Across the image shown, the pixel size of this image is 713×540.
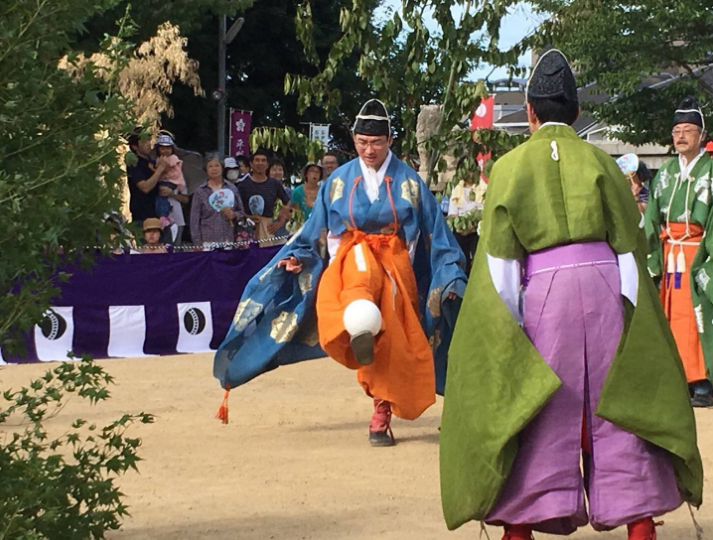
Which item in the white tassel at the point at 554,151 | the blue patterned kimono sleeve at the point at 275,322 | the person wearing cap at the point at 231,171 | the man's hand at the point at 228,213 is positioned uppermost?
the white tassel at the point at 554,151

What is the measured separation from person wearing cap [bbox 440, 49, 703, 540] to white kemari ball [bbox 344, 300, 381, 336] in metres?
2.18

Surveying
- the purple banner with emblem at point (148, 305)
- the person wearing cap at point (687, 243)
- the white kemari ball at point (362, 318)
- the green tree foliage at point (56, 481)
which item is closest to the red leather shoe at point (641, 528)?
the green tree foliage at point (56, 481)

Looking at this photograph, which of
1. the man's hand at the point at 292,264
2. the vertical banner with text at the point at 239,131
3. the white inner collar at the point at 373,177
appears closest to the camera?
the white inner collar at the point at 373,177

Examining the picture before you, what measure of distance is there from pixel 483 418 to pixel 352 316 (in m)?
2.34

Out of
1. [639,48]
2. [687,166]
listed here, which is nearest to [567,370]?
[687,166]

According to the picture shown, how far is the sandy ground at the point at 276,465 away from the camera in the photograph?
541cm

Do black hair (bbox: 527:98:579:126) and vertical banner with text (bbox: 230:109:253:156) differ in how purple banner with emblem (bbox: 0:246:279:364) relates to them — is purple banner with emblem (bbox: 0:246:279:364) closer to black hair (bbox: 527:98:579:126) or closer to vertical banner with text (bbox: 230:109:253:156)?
black hair (bbox: 527:98:579:126)

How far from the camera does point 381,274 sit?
708 cm

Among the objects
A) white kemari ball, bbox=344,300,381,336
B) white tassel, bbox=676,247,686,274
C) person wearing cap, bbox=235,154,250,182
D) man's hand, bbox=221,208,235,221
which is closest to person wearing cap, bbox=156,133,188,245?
man's hand, bbox=221,208,235,221

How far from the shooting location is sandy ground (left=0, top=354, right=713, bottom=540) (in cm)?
541

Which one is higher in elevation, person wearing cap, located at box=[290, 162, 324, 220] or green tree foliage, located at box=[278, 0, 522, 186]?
green tree foliage, located at box=[278, 0, 522, 186]

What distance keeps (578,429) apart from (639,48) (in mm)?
14710

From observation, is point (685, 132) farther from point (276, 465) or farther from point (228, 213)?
point (228, 213)

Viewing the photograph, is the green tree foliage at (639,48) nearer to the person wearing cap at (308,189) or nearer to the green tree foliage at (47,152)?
the person wearing cap at (308,189)
